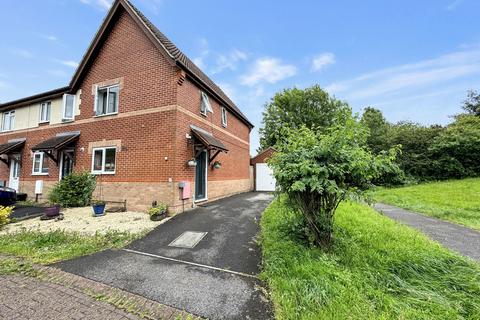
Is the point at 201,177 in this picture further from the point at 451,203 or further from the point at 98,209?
the point at 451,203

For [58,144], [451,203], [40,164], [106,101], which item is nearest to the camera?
[58,144]

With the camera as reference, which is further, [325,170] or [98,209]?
[98,209]

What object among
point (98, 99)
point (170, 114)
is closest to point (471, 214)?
point (170, 114)

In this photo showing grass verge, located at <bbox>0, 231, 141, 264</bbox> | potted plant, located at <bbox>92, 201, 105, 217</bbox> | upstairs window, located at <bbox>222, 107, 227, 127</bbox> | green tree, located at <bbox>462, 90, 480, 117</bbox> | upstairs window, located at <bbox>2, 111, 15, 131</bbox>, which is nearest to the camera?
grass verge, located at <bbox>0, 231, 141, 264</bbox>

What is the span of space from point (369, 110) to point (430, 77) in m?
32.8

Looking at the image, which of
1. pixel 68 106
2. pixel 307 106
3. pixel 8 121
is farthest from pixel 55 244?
pixel 307 106

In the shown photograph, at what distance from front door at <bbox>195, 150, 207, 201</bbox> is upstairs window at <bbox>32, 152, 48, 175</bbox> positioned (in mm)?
9728

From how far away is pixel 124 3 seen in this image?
10.9 m

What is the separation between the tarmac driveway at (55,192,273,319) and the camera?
319cm

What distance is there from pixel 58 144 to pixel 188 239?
9.69m

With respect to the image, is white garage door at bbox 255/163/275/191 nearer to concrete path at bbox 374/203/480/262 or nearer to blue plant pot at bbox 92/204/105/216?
concrete path at bbox 374/203/480/262

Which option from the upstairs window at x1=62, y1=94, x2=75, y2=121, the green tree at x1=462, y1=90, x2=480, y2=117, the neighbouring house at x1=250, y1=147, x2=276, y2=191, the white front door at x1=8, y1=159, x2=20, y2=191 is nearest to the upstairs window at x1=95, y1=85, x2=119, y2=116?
the upstairs window at x1=62, y1=94, x2=75, y2=121

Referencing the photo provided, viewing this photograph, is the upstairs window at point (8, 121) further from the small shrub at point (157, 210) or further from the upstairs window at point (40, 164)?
the small shrub at point (157, 210)

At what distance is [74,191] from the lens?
1048 cm
